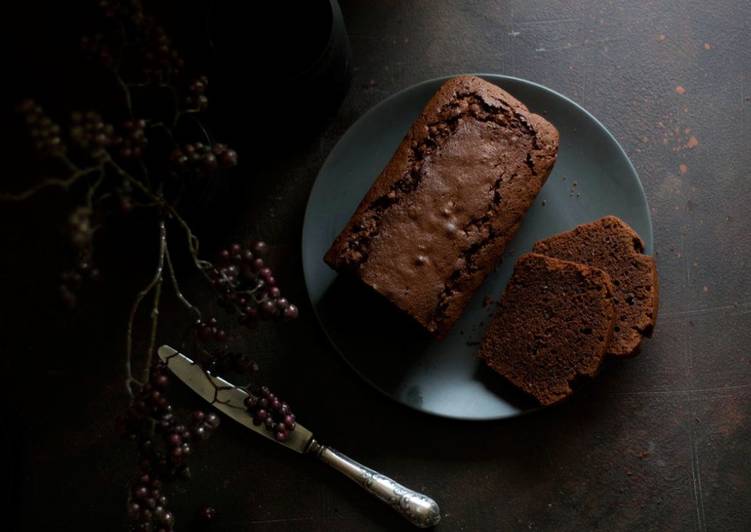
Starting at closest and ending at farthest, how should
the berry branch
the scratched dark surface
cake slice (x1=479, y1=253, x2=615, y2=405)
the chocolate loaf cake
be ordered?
the berry branch, the chocolate loaf cake, cake slice (x1=479, y1=253, x2=615, y2=405), the scratched dark surface

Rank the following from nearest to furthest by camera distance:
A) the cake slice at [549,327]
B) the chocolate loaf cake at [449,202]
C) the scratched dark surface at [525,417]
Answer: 1. the chocolate loaf cake at [449,202]
2. the cake slice at [549,327]
3. the scratched dark surface at [525,417]

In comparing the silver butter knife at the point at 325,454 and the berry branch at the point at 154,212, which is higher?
the berry branch at the point at 154,212

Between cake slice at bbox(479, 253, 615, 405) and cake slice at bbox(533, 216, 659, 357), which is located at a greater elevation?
cake slice at bbox(533, 216, 659, 357)

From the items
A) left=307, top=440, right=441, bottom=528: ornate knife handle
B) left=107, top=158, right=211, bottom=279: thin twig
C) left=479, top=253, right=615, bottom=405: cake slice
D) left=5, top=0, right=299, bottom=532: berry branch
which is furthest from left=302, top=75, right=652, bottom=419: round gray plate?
left=107, top=158, right=211, bottom=279: thin twig

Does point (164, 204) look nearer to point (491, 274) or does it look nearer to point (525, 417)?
point (491, 274)

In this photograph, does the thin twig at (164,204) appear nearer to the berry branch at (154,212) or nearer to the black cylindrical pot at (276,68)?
the berry branch at (154,212)

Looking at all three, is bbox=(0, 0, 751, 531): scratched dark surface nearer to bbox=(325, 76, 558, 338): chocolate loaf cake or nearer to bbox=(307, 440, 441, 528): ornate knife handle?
bbox=(307, 440, 441, 528): ornate knife handle

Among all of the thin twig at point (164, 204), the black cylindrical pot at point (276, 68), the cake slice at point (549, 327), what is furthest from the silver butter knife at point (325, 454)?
the black cylindrical pot at point (276, 68)
